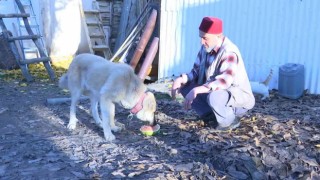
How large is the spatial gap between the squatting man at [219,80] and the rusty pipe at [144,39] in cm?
377

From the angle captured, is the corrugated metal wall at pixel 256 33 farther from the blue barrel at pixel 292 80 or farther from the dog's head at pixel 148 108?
the dog's head at pixel 148 108

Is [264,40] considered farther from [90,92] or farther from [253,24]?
[90,92]

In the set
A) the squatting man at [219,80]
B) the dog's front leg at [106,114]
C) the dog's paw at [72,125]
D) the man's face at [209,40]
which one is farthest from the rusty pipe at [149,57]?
the man's face at [209,40]

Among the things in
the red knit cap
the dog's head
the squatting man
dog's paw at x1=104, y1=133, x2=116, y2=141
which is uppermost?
the red knit cap

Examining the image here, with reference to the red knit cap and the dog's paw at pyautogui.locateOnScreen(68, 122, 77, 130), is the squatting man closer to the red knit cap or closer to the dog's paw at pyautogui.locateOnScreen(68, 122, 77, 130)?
the red knit cap

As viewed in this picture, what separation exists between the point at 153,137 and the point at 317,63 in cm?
423

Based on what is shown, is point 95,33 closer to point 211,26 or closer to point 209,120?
point 209,120

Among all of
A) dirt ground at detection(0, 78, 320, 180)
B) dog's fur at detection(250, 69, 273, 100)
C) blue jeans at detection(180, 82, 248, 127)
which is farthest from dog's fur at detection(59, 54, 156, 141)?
dog's fur at detection(250, 69, 273, 100)

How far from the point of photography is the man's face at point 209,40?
4.44 metres

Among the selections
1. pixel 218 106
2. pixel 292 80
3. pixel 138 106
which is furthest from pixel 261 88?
pixel 138 106

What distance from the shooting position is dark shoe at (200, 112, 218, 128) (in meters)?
4.94

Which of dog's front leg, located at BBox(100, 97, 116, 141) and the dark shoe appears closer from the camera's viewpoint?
dog's front leg, located at BBox(100, 97, 116, 141)

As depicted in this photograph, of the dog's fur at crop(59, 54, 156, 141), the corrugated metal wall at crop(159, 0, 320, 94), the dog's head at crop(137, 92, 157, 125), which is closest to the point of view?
the dog's fur at crop(59, 54, 156, 141)

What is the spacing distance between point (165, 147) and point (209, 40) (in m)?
1.32
